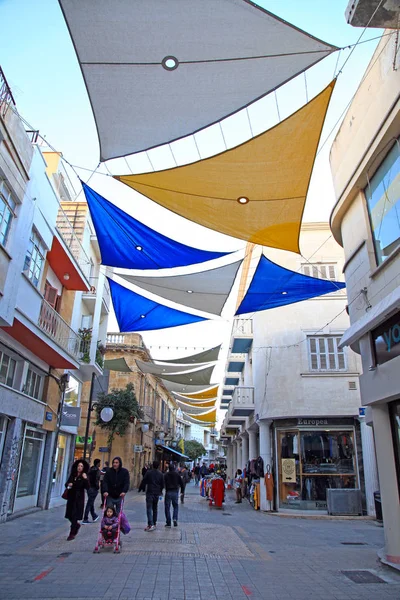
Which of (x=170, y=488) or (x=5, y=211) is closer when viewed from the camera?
(x=5, y=211)

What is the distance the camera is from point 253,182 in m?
8.03

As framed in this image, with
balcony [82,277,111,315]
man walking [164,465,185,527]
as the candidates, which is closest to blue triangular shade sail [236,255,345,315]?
man walking [164,465,185,527]

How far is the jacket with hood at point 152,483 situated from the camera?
31.3 ft

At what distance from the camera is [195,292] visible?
13.5m

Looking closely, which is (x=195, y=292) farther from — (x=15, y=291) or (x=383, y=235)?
(x=383, y=235)

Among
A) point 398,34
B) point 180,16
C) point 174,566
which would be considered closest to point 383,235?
point 398,34

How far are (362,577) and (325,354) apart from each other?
11.9 meters

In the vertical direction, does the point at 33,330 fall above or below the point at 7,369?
above

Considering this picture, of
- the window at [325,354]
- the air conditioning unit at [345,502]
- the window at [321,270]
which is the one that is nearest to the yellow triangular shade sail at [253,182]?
the window at [325,354]

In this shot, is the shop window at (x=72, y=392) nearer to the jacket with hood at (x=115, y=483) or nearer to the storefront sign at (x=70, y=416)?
the storefront sign at (x=70, y=416)

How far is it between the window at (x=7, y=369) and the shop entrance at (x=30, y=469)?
1.88 metres

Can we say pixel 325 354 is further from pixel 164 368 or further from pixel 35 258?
pixel 35 258

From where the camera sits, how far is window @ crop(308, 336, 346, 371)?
57.6ft

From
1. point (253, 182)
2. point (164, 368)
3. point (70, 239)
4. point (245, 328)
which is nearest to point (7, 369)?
point (70, 239)
